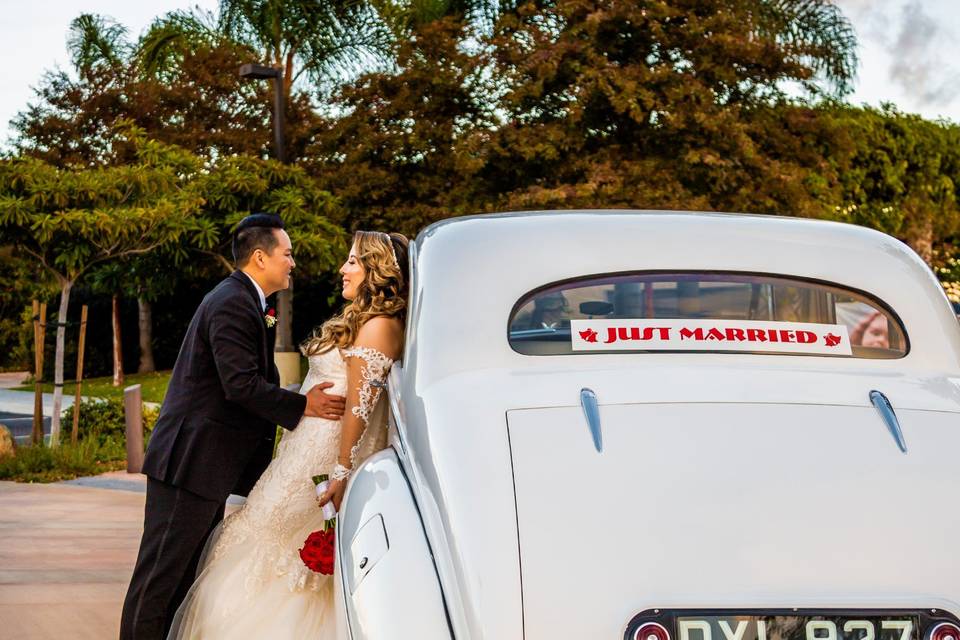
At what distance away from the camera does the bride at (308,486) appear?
3.91 meters

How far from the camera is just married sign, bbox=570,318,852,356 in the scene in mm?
2789

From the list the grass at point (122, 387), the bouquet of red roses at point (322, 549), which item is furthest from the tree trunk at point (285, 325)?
the bouquet of red roses at point (322, 549)

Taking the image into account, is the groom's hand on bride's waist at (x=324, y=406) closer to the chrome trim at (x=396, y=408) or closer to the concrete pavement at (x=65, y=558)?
the chrome trim at (x=396, y=408)

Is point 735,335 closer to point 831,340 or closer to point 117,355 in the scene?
point 831,340

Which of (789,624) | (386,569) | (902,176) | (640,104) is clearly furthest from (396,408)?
(902,176)

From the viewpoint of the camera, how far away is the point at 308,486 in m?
4.29

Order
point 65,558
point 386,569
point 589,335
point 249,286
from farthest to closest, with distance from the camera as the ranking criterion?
point 65,558 → point 249,286 → point 589,335 → point 386,569

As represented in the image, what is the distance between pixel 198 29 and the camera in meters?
27.2

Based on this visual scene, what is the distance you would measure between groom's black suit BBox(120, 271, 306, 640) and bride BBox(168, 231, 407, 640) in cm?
12

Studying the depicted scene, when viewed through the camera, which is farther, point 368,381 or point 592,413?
point 368,381

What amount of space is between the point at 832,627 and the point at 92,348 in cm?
3048

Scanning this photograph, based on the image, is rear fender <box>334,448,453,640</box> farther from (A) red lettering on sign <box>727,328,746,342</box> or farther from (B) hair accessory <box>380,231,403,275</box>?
(B) hair accessory <box>380,231,403,275</box>

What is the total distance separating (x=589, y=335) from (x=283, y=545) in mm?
1860

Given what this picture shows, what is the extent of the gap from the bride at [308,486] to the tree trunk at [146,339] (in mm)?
25678
